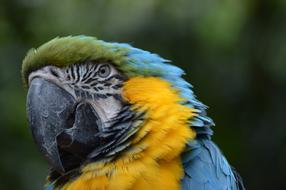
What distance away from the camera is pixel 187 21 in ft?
12.8

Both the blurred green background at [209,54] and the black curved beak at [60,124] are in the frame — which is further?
the blurred green background at [209,54]

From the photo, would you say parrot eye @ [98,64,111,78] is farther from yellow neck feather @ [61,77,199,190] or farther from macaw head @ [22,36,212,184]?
yellow neck feather @ [61,77,199,190]

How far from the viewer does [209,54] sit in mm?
3980

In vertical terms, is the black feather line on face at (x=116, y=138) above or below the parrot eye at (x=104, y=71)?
below

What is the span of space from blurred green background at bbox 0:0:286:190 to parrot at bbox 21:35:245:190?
1430 mm

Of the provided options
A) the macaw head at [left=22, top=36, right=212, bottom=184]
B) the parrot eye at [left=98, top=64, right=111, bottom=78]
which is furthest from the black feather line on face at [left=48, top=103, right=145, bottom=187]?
the parrot eye at [left=98, top=64, right=111, bottom=78]

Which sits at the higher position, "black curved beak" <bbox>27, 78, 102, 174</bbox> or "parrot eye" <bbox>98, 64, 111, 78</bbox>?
"parrot eye" <bbox>98, 64, 111, 78</bbox>

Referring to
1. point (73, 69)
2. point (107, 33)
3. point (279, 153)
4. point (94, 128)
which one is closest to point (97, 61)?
point (73, 69)

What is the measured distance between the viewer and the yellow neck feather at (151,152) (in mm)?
2213

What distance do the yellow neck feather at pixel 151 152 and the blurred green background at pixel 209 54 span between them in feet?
5.06

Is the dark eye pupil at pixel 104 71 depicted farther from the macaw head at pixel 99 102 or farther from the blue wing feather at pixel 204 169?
the blue wing feather at pixel 204 169

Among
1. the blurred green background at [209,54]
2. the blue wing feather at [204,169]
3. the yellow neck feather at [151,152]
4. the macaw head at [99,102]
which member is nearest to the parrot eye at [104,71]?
the macaw head at [99,102]

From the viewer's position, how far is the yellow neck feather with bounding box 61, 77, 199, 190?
221 cm

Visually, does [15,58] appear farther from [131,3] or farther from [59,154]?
[59,154]
